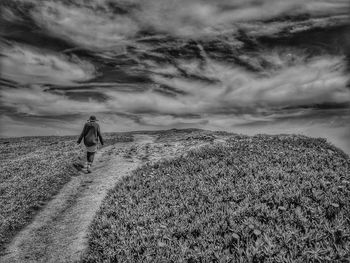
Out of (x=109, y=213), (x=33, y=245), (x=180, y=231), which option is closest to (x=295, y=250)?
(x=180, y=231)

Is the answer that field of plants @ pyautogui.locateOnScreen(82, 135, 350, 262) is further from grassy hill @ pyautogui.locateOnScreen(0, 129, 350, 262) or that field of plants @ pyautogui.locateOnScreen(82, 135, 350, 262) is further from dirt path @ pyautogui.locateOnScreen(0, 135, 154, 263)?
dirt path @ pyautogui.locateOnScreen(0, 135, 154, 263)

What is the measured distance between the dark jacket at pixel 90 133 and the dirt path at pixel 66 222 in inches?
77.4

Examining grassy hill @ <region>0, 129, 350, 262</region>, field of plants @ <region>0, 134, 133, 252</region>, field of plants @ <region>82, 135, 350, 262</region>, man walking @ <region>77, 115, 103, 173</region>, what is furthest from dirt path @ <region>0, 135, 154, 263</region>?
man walking @ <region>77, 115, 103, 173</region>

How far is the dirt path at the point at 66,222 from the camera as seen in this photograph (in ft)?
28.9

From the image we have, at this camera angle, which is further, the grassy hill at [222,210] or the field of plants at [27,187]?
the field of plants at [27,187]

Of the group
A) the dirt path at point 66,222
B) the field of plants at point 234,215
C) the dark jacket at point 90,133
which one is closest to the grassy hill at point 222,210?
the field of plants at point 234,215

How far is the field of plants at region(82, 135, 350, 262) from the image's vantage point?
630 cm

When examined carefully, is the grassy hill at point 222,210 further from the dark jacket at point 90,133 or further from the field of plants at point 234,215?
the dark jacket at point 90,133

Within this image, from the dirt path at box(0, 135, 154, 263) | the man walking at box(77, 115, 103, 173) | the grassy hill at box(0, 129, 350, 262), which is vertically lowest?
the dirt path at box(0, 135, 154, 263)

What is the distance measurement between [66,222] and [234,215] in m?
7.00

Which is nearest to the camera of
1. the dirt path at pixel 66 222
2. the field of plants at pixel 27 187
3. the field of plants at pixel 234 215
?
the field of plants at pixel 234 215

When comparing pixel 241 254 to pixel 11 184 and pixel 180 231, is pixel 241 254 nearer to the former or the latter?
pixel 180 231

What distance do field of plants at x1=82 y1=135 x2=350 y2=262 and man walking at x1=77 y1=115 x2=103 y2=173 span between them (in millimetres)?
7338

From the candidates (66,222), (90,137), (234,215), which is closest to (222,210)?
(234,215)
